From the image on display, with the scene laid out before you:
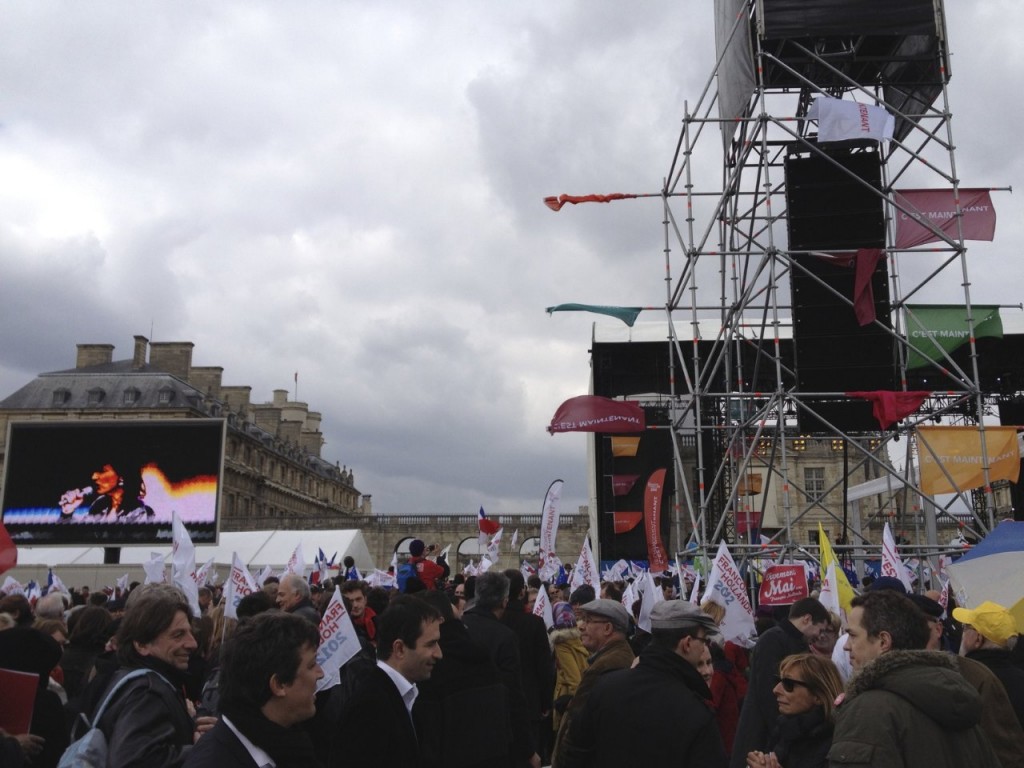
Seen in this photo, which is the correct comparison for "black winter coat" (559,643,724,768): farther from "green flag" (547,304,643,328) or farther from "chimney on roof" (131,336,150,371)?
"chimney on roof" (131,336,150,371)

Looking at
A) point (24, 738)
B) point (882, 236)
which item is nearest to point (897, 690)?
point (24, 738)

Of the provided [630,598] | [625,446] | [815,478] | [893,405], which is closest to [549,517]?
[630,598]

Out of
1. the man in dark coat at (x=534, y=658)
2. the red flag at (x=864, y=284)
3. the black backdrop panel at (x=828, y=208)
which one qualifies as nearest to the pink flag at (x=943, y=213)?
the black backdrop panel at (x=828, y=208)

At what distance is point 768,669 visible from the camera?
4141 mm

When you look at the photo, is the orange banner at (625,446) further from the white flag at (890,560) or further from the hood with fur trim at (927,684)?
the hood with fur trim at (927,684)

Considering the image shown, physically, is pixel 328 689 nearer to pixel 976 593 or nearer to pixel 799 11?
pixel 976 593

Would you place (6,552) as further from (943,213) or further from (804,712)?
(943,213)

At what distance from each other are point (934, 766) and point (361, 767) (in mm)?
1723

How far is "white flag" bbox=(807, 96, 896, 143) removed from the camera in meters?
11.0

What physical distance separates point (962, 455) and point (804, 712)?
9.25 m

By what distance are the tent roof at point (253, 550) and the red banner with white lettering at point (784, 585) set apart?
19.5 metres

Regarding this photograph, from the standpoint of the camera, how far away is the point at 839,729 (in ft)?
8.29

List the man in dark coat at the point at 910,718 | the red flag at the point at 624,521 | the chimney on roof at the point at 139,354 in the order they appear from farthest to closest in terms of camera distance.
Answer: the chimney on roof at the point at 139,354 → the red flag at the point at 624,521 → the man in dark coat at the point at 910,718

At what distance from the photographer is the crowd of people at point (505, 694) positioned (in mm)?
2434
